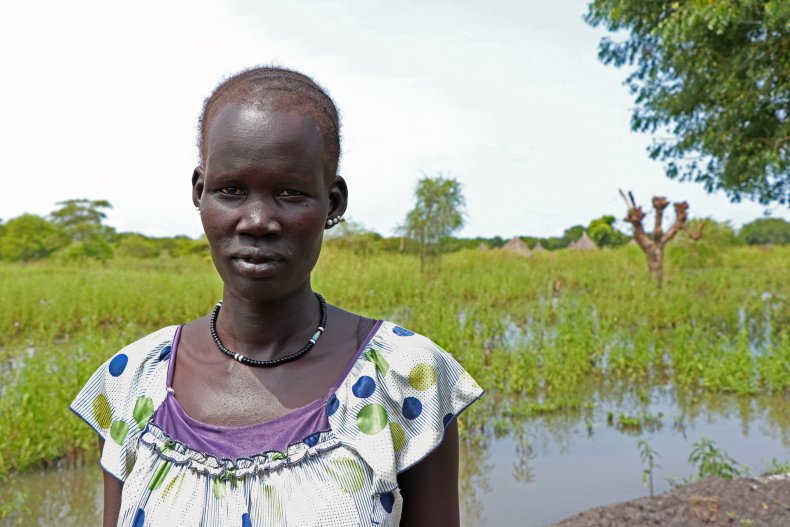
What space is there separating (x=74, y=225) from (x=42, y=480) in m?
33.3

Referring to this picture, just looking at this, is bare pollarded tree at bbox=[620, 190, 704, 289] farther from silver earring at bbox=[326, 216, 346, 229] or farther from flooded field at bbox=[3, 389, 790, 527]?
silver earring at bbox=[326, 216, 346, 229]

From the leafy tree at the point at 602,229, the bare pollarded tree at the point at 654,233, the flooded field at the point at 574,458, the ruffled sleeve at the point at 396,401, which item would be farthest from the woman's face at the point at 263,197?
the leafy tree at the point at 602,229

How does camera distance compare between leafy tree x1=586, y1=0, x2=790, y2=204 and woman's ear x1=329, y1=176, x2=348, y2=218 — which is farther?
leafy tree x1=586, y1=0, x2=790, y2=204

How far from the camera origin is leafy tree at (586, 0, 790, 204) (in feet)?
26.8

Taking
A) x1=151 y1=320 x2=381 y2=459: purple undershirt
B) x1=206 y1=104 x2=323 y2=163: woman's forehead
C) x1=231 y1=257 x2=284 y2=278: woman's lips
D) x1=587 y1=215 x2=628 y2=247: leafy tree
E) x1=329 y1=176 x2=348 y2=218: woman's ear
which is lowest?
x1=151 y1=320 x2=381 y2=459: purple undershirt

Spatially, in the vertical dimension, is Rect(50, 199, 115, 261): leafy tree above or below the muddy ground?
above

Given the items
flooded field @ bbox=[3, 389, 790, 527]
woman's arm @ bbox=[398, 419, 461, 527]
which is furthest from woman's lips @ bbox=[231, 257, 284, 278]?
flooded field @ bbox=[3, 389, 790, 527]

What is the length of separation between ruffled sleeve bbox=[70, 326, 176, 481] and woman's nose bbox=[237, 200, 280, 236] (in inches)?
12.2

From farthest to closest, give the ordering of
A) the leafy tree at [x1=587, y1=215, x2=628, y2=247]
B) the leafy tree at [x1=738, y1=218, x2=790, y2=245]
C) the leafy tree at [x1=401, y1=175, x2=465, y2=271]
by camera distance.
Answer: the leafy tree at [x1=738, y1=218, x2=790, y2=245] → the leafy tree at [x1=587, y1=215, x2=628, y2=247] → the leafy tree at [x1=401, y1=175, x2=465, y2=271]

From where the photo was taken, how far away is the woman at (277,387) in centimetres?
106

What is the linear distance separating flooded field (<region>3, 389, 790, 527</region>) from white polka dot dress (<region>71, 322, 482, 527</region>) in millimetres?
2941

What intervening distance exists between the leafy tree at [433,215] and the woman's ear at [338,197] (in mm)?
15079

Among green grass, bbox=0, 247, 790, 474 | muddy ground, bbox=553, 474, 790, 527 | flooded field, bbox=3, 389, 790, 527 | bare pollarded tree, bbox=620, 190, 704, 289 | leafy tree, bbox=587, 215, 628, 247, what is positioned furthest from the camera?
leafy tree, bbox=587, 215, 628, 247

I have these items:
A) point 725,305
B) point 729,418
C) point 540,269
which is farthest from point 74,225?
point 729,418
